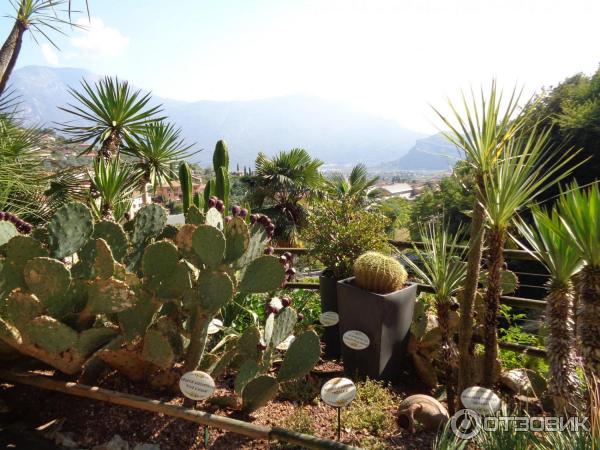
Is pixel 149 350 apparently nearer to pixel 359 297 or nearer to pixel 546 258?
pixel 359 297

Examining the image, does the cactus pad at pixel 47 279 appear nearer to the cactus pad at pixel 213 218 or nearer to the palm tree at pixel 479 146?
the cactus pad at pixel 213 218

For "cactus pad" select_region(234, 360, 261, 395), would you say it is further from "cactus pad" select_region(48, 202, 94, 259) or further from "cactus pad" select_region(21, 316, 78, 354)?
"cactus pad" select_region(48, 202, 94, 259)

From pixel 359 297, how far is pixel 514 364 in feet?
3.75

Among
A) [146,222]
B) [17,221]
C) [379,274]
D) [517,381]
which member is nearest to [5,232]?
[17,221]

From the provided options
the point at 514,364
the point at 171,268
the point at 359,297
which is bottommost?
the point at 514,364

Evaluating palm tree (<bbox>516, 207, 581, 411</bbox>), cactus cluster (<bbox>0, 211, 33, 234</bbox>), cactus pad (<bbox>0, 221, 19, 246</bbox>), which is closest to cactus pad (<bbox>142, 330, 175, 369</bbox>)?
cactus pad (<bbox>0, 221, 19, 246</bbox>)

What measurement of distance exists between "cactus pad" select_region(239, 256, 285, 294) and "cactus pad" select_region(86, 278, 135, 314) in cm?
55

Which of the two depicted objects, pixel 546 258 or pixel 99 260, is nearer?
pixel 546 258

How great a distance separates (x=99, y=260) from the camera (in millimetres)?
1963

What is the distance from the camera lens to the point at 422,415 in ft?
6.82

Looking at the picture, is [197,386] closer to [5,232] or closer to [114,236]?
[114,236]

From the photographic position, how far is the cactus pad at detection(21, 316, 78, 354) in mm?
1798

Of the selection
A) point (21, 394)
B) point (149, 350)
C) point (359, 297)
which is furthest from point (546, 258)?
point (21, 394)

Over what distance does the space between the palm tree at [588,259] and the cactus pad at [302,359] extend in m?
1.14
